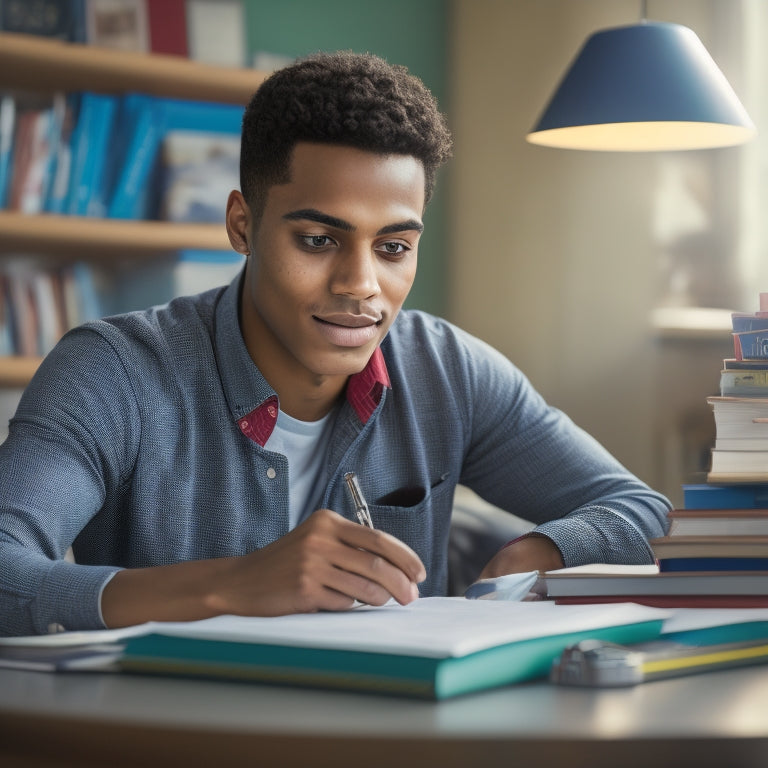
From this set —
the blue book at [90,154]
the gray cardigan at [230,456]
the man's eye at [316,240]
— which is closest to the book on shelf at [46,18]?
the blue book at [90,154]

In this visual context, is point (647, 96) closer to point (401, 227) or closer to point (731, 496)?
point (401, 227)

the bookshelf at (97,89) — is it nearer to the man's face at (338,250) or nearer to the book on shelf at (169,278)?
the book on shelf at (169,278)

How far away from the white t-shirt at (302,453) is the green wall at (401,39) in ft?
7.03

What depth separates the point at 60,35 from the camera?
112 inches

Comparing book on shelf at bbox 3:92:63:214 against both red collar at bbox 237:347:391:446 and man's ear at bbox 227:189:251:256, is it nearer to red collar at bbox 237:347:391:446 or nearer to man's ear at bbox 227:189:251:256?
man's ear at bbox 227:189:251:256

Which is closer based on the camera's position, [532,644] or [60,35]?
[532,644]

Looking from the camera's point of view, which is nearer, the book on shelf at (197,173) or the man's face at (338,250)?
the man's face at (338,250)

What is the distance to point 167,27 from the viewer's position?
299 centimetres

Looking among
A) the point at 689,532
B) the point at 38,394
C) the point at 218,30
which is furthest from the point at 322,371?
the point at 218,30

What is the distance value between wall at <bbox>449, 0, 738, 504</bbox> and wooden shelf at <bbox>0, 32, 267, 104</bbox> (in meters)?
0.85

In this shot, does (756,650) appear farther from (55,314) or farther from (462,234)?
(462,234)

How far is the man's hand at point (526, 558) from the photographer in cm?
127

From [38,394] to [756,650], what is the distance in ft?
2.78

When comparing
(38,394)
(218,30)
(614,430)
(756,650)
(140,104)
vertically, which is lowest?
(614,430)
